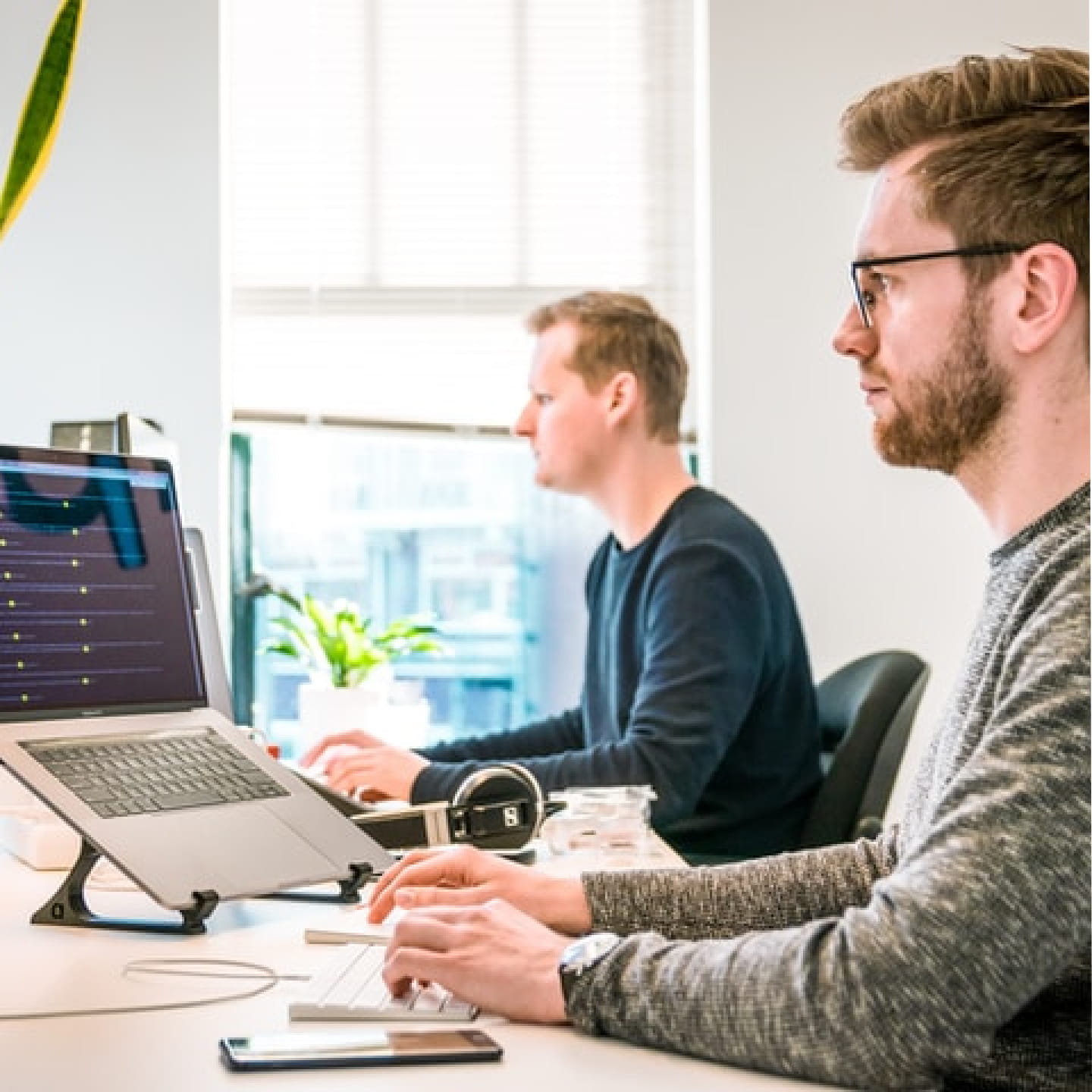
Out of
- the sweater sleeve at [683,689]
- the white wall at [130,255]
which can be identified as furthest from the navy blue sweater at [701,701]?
the white wall at [130,255]

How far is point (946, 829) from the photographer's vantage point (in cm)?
102

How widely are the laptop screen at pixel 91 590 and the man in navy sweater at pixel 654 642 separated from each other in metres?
0.66

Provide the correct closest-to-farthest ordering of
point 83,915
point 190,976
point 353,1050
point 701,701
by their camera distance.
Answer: point 353,1050 → point 190,976 → point 83,915 → point 701,701

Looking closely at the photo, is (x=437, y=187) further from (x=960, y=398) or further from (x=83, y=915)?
(x=960, y=398)

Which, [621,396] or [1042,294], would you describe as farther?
[621,396]

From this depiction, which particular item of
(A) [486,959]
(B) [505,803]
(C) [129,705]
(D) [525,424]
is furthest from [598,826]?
(D) [525,424]

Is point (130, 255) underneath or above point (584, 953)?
above

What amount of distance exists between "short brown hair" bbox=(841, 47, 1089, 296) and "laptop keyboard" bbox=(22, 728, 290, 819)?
817 millimetres

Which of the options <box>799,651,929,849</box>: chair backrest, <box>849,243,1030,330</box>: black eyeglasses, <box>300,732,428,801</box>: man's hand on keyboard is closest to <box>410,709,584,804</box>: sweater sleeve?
<box>300,732,428,801</box>: man's hand on keyboard

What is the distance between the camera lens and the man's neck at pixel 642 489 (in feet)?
9.45

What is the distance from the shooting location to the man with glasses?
993mm

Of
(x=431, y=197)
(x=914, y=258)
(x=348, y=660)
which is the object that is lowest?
(x=348, y=660)

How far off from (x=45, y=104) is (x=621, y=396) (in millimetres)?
1172

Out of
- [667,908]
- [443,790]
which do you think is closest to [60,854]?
[443,790]
